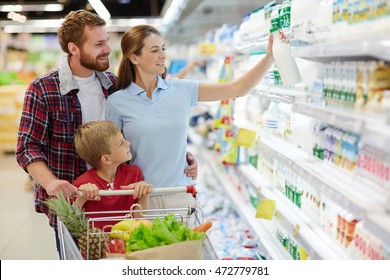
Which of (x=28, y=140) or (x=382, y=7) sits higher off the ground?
(x=382, y=7)

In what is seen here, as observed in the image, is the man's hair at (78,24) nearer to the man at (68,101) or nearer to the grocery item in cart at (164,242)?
the man at (68,101)

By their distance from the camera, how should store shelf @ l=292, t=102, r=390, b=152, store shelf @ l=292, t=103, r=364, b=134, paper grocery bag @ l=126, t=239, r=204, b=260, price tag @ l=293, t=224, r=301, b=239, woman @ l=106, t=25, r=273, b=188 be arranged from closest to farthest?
store shelf @ l=292, t=102, r=390, b=152 → store shelf @ l=292, t=103, r=364, b=134 → paper grocery bag @ l=126, t=239, r=204, b=260 → price tag @ l=293, t=224, r=301, b=239 → woman @ l=106, t=25, r=273, b=188

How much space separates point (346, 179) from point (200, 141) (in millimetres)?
5552

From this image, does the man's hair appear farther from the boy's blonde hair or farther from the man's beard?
the boy's blonde hair

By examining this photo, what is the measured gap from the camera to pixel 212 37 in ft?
25.1

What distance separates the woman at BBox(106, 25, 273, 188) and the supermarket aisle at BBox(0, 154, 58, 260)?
90.3 inches

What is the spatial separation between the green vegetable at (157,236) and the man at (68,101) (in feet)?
3.23

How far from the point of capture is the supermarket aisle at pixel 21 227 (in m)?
5.40

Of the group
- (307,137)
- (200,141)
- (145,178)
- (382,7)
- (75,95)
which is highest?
(382,7)

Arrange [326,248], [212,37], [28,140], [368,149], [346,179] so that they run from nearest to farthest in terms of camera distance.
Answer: [368,149] < [346,179] < [326,248] < [28,140] < [212,37]

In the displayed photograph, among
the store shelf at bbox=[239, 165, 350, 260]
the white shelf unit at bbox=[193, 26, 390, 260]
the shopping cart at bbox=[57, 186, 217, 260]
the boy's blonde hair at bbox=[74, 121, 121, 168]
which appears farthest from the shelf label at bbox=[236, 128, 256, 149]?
the boy's blonde hair at bbox=[74, 121, 121, 168]

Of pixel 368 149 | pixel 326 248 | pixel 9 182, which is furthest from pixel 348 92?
pixel 9 182

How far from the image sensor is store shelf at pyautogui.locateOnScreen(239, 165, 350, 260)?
2.83 meters

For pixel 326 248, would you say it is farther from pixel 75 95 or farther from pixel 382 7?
pixel 75 95
